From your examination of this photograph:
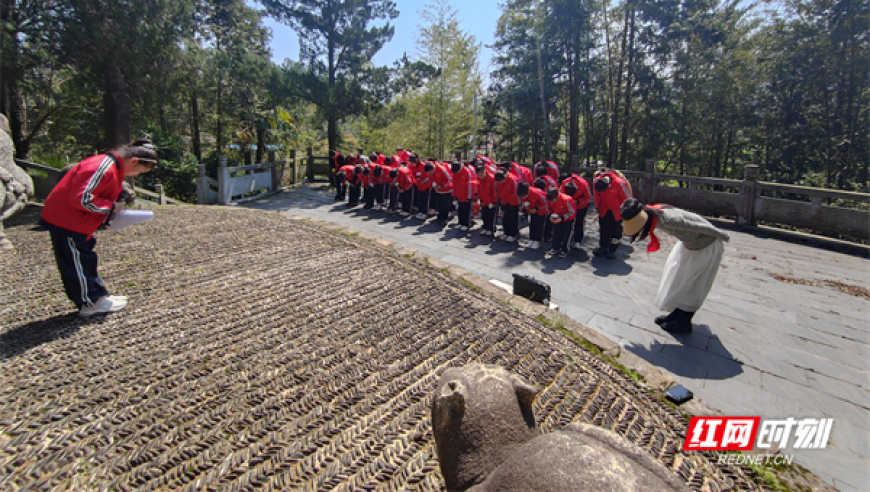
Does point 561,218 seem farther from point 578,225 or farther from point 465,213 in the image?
point 465,213

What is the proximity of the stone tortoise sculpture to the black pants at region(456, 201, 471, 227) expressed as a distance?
685 cm

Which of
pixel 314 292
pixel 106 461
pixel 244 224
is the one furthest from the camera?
pixel 244 224

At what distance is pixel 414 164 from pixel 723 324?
7.09m

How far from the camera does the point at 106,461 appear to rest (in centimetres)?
194

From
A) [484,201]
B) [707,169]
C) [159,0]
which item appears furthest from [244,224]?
[707,169]

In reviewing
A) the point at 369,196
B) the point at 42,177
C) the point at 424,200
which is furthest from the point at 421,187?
the point at 42,177

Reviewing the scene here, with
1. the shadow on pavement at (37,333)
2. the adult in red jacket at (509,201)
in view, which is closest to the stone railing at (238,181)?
the adult in red jacket at (509,201)

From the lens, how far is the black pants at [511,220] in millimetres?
7453

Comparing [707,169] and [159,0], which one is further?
[707,169]

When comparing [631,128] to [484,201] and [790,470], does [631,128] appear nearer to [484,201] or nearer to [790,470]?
[484,201]

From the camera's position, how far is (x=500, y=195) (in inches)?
297

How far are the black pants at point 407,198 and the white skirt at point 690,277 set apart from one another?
666 cm

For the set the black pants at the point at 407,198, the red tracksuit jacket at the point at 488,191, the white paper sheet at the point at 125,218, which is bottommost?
the black pants at the point at 407,198

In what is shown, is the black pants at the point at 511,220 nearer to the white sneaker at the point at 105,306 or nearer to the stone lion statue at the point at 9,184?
the white sneaker at the point at 105,306
